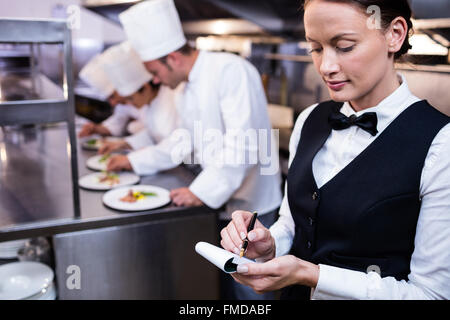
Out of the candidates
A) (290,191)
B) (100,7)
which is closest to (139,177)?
(290,191)

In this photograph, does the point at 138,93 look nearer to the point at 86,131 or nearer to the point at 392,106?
the point at 86,131

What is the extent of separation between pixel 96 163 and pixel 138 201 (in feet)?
2.38

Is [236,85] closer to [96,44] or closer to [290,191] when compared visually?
[290,191]

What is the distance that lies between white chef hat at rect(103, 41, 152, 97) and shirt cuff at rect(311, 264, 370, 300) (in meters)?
2.23

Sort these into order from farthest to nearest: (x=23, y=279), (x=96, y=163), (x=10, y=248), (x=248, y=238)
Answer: (x=96, y=163), (x=10, y=248), (x=23, y=279), (x=248, y=238)

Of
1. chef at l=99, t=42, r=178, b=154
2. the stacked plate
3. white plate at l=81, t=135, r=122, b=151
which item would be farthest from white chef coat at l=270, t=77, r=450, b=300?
white plate at l=81, t=135, r=122, b=151

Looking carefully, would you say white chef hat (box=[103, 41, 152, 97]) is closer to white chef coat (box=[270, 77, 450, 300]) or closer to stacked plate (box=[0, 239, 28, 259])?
stacked plate (box=[0, 239, 28, 259])

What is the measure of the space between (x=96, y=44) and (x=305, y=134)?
489 centimetres

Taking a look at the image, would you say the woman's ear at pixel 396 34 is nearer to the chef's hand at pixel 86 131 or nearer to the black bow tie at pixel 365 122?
the black bow tie at pixel 365 122

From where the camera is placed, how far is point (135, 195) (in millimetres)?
1962

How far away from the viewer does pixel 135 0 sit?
3271 millimetres

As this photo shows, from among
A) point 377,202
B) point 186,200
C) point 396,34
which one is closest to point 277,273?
point 377,202

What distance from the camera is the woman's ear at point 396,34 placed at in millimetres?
945

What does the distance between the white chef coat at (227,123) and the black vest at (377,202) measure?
3.02 feet
